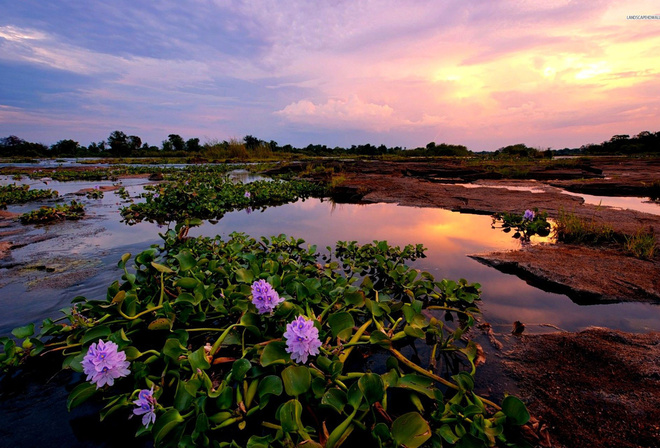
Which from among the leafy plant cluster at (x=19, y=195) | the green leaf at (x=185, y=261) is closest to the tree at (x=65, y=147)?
the leafy plant cluster at (x=19, y=195)

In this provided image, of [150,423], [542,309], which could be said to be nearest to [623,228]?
[542,309]

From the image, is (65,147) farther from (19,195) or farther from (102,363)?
(102,363)

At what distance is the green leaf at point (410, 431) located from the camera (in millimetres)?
1028

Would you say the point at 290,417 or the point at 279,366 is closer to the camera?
the point at 290,417

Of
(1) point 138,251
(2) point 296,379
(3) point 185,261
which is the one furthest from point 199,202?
(2) point 296,379

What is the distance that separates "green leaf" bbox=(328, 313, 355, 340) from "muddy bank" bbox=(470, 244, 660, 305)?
2177 millimetres

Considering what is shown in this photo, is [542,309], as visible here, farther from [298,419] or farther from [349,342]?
[298,419]

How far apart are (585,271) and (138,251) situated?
495cm

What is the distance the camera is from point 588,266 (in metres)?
3.06

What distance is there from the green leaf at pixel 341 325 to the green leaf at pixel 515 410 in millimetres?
723

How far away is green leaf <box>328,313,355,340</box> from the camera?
155 centimetres

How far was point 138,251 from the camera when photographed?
11.8ft

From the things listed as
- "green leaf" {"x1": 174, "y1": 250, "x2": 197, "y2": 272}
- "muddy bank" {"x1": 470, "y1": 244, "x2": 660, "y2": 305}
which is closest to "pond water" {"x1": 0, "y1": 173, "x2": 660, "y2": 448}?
"muddy bank" {"x1": 470, "y1": 244, "x2": 660, "y2": 305}

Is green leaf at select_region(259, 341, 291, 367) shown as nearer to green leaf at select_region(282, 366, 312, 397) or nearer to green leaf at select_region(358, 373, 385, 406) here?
green leaf at select_region(282, 366, 312, 397)
